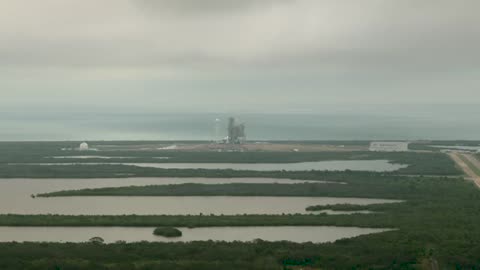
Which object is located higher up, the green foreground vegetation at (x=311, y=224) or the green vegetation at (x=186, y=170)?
the green vegetation at (x=186, y=170)

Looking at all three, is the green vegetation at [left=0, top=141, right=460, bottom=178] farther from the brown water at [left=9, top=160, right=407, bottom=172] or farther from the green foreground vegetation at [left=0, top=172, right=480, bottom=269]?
the green foreground vegetation at [left=0, top=172, right=480, bottom=269]

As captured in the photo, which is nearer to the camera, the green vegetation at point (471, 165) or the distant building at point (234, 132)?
the green vegetation at point (471, 165)

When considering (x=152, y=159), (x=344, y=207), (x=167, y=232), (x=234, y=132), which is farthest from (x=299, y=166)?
(x=167, y=232)

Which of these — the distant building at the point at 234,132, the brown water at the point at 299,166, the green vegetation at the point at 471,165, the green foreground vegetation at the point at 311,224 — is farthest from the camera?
the distant building at the point at 234,132

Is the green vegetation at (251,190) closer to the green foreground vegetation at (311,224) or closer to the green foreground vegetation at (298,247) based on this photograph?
the green foreground vegetation at (311,224)

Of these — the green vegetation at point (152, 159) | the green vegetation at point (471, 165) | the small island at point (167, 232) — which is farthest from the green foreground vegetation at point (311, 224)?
the green vegetation at point (471, 165)

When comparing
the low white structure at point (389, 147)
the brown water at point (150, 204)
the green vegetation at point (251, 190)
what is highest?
the low white structure at point (389, 147)
